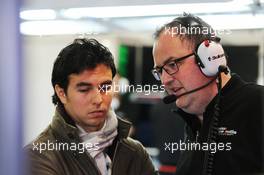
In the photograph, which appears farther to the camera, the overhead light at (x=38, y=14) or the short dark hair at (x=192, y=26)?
the overhead light at (x=38, y=14)

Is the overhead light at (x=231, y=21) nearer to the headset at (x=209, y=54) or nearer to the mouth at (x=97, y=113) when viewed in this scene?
the headset at (x=209, y=54)

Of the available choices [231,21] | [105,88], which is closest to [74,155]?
[105,88]

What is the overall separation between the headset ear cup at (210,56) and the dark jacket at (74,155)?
32 centimetres

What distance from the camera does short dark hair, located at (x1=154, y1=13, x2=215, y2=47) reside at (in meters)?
1.19

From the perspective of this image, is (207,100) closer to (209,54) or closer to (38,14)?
(209,54)

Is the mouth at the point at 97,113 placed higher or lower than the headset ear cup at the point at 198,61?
lower

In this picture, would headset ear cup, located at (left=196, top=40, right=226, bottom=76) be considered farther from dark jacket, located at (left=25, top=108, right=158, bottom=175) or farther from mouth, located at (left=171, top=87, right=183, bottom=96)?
dark jacket, located at (left=25, top=108, right=158, bottom=175)

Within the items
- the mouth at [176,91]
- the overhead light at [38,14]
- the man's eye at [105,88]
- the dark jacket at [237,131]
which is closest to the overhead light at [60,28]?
the overhead light at [38,14]

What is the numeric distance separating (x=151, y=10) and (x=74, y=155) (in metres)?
0.54

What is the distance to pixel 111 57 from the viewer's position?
125cm

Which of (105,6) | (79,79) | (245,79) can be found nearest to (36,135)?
(79,79)

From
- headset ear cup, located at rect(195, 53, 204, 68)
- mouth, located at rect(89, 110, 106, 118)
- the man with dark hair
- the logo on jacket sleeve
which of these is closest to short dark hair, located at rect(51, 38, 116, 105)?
the man with dark hair

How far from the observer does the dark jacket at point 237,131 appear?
45.9 inches

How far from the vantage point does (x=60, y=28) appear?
1.28 meters
